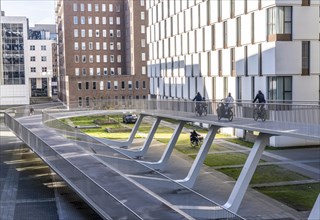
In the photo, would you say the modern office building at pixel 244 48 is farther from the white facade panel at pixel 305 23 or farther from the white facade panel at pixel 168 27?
the white facade panel at pixel 168 27

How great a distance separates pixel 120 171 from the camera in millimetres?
17109

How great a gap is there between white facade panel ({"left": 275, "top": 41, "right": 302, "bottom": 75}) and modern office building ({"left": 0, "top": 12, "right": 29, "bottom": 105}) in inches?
2496

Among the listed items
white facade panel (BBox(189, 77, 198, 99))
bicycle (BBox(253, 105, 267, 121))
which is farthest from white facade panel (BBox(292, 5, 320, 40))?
white facade panel (BBox(189, 77, 198, 99))

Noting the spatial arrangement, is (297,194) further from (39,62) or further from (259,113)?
(39,62)

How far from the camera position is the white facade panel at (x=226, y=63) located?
39812mm

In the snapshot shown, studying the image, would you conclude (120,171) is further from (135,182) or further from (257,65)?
(257,65)

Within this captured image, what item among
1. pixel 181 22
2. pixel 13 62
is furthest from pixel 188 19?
pixel 13 62

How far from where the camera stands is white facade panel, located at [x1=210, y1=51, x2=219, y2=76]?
42.5 metres

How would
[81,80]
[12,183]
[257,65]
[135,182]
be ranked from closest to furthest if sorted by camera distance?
1. [135,182]
2. [12,183]
3. [257,65]
4. [81,80]

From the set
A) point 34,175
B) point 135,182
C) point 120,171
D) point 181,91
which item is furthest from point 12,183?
point 181,91

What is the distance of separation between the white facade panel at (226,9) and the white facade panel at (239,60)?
3.38m

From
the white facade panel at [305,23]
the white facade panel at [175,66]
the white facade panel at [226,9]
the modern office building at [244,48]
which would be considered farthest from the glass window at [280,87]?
the white facade panel at [175,66]

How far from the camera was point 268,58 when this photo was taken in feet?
108

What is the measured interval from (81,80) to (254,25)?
54684mm
